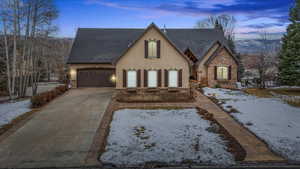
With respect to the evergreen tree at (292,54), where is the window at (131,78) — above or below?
below

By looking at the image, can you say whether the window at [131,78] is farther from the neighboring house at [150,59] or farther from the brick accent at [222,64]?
the brick accent at [222,64]

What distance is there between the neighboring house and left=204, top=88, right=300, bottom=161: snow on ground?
618 cm

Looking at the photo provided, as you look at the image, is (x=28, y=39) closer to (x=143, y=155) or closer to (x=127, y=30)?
(x=127, y=30)

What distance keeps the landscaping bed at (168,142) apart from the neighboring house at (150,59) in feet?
24.9

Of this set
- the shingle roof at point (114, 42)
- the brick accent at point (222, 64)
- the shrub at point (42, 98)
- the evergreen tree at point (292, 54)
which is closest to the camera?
the shrub at point (42, 98)

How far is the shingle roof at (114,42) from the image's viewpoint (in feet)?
81.3

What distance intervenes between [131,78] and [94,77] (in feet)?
23.4

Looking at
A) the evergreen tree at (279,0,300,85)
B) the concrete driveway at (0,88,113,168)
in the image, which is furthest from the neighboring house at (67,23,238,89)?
the concrete driveway at (0,88,113,168)

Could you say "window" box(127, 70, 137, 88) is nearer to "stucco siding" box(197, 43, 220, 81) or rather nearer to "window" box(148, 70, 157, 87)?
"window" box(148, 70, 157, 87)

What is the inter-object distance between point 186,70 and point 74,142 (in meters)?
13.5

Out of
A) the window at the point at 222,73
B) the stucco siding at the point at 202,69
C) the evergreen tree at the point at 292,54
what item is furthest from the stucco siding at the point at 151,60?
the evergreen tree at the point at 292,54

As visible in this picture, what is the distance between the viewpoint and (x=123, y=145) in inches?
329

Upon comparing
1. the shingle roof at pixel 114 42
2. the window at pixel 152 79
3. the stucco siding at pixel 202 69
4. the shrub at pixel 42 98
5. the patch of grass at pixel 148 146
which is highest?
the shingle roof at pixel 114 42

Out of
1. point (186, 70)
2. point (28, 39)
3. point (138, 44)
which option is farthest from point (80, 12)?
point (186, 70)
